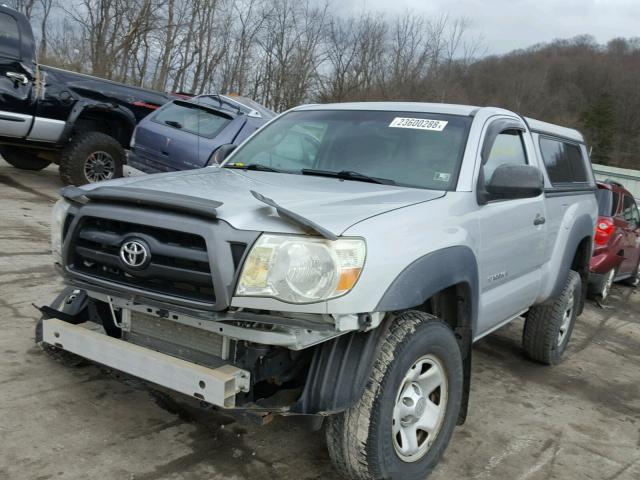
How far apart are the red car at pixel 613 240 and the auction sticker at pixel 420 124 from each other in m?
4.91

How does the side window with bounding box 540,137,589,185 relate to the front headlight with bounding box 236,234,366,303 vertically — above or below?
above

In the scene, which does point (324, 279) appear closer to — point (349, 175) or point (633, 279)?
point (349, 175)

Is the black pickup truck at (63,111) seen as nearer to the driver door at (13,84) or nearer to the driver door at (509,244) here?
the driver door at (13,84)

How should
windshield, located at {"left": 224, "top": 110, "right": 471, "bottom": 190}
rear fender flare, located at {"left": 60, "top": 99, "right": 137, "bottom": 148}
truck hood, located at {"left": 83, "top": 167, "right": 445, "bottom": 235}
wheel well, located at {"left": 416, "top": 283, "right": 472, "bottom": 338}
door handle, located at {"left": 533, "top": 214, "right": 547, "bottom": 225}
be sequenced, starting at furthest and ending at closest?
1. rear fender flare, located at {"left": 60, "top": 99, "right": 137, "bottom": 148}
2. door handle, located at {"left": 533, "top": 214, "right": 547, "bottom": 225}
3. windshield, located at {"left": 224, "top": 110, "right": 471, "bottom": 190}
4. wheel well, located at {"left": 416, "top": 283, "right": 472, "bottom": 338}
5. truck hood, located at {"left": 83, "top": 167, "right": 445, "bottom": 235}

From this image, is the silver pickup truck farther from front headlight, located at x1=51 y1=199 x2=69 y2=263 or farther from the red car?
the red car

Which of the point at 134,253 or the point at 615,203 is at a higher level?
the point at 615,203

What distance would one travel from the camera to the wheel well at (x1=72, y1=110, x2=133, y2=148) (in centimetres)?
896

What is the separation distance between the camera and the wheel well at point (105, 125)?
896cm

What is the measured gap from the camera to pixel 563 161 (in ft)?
16.7

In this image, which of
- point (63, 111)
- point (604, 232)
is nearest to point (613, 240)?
point (604, 232)

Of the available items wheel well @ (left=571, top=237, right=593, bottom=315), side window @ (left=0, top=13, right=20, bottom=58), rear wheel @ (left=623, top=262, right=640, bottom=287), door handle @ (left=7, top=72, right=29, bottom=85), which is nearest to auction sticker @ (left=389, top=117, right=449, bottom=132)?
wheel well @ (left=571, top=237, right=593, bottom=315)

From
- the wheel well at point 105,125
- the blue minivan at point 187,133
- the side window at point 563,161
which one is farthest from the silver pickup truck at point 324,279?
the wheel well at point 105,125

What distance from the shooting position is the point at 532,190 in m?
3.50

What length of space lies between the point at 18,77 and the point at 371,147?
6206 millimetres
